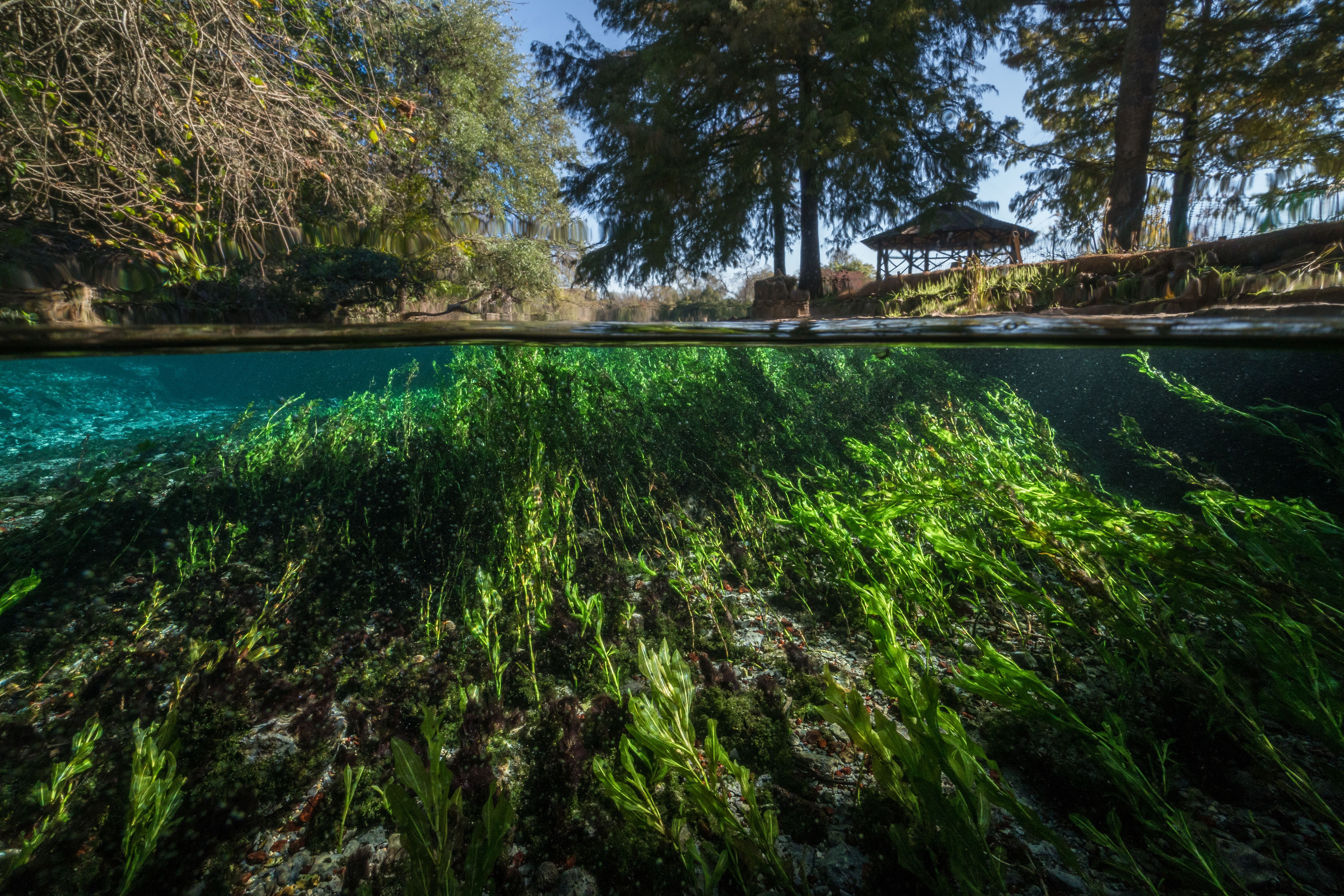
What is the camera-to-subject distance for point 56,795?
86.6 inches

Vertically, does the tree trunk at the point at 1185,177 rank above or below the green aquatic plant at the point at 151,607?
above

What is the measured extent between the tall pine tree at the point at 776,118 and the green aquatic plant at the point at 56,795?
1358cm

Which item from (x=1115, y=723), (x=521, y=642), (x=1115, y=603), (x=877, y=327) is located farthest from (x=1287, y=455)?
(x=521, y=642)

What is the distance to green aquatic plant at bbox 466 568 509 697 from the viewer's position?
2.79 meters

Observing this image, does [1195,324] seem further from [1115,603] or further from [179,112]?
[179,112]

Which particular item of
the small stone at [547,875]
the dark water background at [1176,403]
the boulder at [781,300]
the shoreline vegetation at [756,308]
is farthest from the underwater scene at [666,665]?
the boulder at [781,300]

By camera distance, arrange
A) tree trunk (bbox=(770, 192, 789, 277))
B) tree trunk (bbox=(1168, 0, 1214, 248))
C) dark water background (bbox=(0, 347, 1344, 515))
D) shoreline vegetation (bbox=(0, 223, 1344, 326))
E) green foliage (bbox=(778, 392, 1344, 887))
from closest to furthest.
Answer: green foliage (bbox=(778, 392, 1344, 887))
shoreline vegetation (bbox=(0, 223, 1344, 326))
dark water background (bbox=(0, 347, 1344, 515))
tree trunk (bbox=(1168, 0, 1214, 248))
tree trunk (bbox=(770, 192, 789, 277))

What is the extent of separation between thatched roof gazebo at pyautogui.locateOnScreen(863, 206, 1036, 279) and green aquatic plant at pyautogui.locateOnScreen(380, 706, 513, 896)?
15.5m

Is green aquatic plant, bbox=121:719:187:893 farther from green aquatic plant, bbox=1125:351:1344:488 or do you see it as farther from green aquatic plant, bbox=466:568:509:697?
green aquatic plant, bbox=1125:351:1344:488

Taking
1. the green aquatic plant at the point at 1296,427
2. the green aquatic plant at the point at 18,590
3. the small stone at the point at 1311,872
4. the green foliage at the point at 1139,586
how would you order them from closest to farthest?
the small stone at the point at 1311,872 → the green foliage at the point at 1139,586 → the green aquatic plant at the point at 18,590 → the green aquatic plant at the point at 1296,427

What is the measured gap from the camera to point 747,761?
8.05ft

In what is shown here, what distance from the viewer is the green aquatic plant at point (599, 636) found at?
2680 millimetres

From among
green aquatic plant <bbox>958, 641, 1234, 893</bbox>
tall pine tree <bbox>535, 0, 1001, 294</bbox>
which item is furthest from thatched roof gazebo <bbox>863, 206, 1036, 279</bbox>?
green aquatic plant <bbox>958, 641, 1234, 893</bbox>

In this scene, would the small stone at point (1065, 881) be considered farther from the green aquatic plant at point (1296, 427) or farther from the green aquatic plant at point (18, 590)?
the green aquatic plant at point (18, 590)
